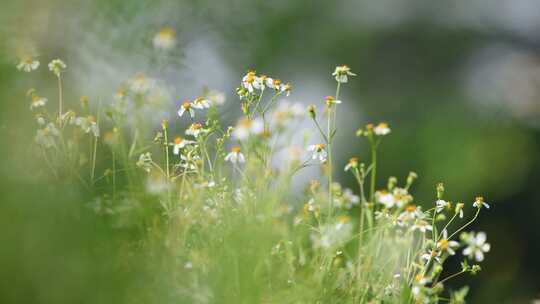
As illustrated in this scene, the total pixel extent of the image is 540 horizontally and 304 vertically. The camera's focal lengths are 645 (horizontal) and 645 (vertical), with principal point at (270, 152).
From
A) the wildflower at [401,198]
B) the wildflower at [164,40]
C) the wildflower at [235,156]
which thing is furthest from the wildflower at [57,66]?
the wildflower at [401,198]

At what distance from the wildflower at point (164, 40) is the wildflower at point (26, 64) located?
9.2 inches

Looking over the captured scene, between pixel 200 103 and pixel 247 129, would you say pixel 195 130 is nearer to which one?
pixel 200 103

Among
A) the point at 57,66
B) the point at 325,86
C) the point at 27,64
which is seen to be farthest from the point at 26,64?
the point at 325,86

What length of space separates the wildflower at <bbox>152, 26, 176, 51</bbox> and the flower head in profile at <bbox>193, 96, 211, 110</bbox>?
33 centimetres

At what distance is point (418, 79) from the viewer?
553 centimetres

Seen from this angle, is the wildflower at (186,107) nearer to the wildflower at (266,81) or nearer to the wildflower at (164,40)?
the wildflower at (266,81)

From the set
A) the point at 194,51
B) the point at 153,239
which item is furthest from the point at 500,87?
the point at 153,239

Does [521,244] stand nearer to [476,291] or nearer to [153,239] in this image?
[476,291]

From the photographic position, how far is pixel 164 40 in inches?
48.8

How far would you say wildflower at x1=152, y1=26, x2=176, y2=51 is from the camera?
4.04 feet

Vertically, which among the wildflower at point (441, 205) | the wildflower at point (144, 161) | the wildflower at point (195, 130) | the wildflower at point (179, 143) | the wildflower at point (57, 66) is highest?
the wildflower at point (57, 66)

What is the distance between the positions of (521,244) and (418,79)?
5.46 ft

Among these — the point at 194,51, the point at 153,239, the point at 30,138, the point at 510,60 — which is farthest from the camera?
the point at 510,60

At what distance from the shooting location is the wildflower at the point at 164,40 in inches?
48.5
